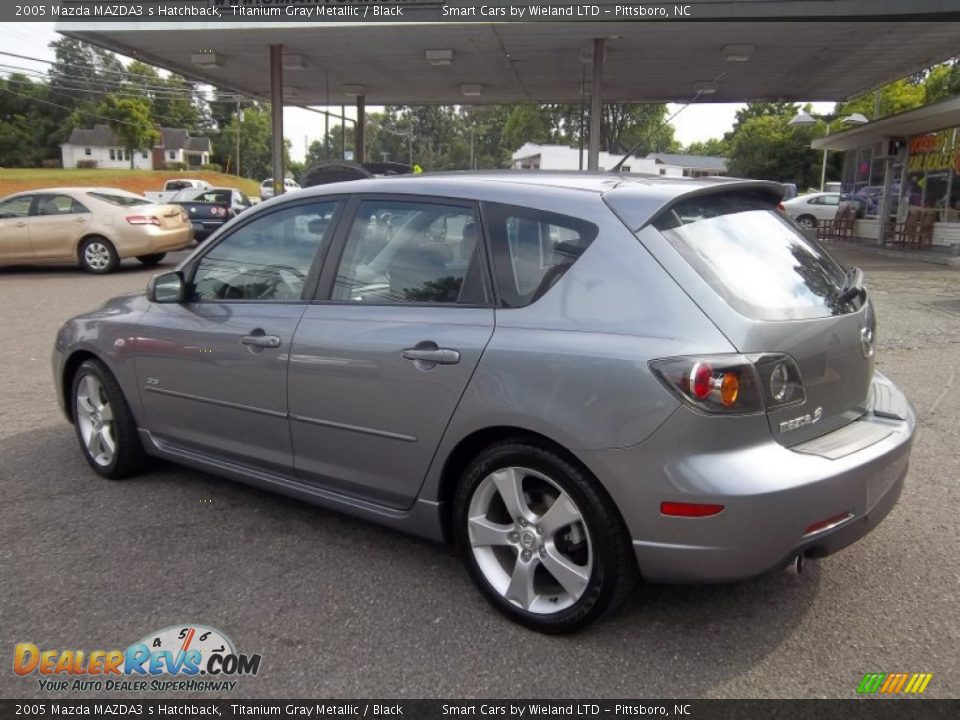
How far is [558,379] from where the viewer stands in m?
2.63

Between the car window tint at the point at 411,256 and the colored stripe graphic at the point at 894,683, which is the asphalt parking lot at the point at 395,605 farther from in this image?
the car window tint at the point at 411,256

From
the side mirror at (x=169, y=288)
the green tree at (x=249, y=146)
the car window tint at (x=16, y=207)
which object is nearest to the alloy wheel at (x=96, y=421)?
the side mirror at (x=169, y=288)

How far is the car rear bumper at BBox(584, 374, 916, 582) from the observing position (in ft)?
7.95

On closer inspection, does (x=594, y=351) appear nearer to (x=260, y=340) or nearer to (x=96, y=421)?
(x=260, y=340)

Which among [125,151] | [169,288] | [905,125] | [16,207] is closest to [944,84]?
[905,125]

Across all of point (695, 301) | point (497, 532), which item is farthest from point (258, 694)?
point (695, 301)

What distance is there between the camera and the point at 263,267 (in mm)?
3762

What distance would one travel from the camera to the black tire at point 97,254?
13828 millimetres

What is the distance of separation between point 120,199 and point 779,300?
46.0 feet

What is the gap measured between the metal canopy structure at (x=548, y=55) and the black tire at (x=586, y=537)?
8786 millimetres

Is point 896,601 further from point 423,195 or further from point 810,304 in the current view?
point 423,195

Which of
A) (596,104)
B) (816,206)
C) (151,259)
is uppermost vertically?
(596,104)

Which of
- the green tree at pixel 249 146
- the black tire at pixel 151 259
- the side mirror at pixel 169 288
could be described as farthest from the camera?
the green tree at pixel 249 146

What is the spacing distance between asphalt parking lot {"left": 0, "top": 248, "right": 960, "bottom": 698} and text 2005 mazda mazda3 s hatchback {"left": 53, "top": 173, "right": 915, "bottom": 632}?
0.25 metres
